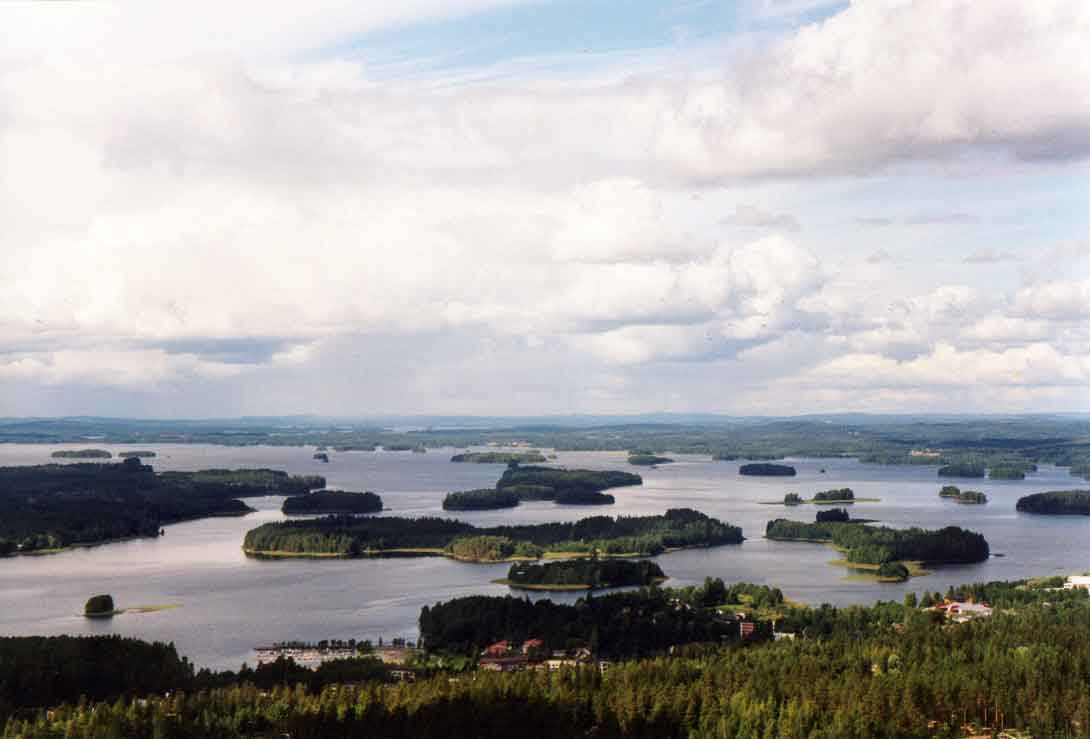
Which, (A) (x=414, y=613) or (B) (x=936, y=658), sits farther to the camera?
(A) (x=414, y=613)

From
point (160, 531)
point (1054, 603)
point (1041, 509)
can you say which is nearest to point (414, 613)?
point (1054, 603)

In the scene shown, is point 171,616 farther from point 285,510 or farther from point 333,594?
point 285,510

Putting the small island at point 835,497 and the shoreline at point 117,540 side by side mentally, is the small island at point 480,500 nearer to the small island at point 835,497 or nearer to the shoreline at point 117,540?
the shoreline at point 117,540

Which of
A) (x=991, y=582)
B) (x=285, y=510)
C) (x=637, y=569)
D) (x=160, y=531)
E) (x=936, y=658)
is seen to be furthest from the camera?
(x=285, y=510)

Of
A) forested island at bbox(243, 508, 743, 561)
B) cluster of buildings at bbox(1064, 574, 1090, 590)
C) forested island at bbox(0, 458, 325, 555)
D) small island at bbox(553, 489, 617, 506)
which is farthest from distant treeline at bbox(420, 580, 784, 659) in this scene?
small island at bbox(553, 489, 617, 506)

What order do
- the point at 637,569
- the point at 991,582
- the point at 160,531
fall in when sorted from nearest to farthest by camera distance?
the point at 991,582 → the point at 637,569 → the point at 160,531

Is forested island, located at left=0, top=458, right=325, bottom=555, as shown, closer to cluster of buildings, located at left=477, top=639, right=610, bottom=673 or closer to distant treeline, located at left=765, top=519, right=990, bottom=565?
cluster of buildings, located at left=477, top=639, right=610, bottom=673
